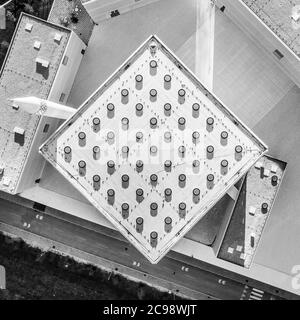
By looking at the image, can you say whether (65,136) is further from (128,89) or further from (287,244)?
(287,244)

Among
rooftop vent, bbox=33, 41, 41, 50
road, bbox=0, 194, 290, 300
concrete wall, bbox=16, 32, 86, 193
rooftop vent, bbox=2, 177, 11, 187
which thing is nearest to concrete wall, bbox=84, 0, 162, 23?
concrete wall, bbox=16, 32, 86, 193

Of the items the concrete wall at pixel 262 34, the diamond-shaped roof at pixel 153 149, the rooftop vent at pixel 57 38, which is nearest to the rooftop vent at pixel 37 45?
the rooftop vent at pixel 57 38

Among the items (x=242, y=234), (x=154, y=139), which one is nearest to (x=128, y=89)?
(x=154, y=139)

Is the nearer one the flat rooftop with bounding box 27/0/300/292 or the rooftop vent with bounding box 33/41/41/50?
the rooftop vent with bounding box 33/41/41/50

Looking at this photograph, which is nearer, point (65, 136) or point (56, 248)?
point (65, 136)

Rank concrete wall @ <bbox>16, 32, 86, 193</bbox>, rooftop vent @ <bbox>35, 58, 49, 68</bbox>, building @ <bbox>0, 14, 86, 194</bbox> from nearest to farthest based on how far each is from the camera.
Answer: rooftop vent @ <bbox>35, 58, 49, 68</bbox> → building @ <bbox>0, 14, 86, 194</bbox> → concrete wall @ <bbox>16, 32, 86, 193</bbox>

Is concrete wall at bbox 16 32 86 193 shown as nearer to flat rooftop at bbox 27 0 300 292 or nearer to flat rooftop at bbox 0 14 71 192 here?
flat rooftop at bbox 0 14 71 192

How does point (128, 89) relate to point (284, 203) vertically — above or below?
above
